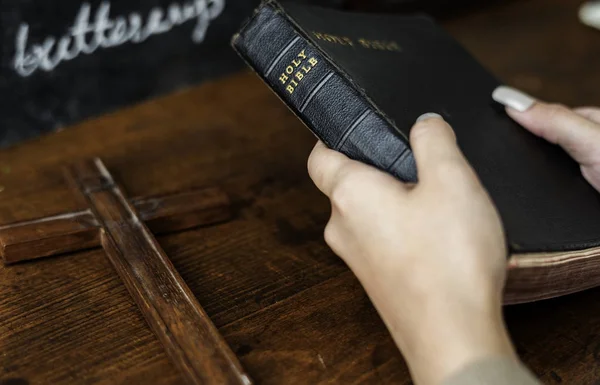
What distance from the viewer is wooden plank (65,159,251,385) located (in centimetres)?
63

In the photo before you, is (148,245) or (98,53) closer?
(148,245)

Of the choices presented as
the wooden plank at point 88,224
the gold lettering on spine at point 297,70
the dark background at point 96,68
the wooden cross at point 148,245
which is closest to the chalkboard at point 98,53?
the dark background at point 96,68

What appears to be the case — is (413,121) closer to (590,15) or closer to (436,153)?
(436,153)

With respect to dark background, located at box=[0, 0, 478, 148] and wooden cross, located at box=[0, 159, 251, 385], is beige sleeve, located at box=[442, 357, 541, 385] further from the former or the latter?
dark background, located at box=[0, 0, 478, 148]

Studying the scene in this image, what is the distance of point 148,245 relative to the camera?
76 centimetres

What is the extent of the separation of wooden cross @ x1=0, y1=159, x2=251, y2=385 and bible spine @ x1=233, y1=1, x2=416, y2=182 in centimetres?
21

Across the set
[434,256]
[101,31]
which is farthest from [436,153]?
[101,31]

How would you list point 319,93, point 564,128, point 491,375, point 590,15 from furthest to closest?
point 590,15
point 564,128
point 319,93
point 491,375

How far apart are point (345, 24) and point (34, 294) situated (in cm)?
46

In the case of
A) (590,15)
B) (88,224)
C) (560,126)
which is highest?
(88,224)

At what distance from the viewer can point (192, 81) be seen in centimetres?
118

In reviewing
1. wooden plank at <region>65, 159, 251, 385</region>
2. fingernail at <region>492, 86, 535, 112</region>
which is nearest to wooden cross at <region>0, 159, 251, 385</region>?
wooden plank at <region>65, 159, 251, 385</region>

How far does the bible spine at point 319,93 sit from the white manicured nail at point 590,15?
946 millimetres

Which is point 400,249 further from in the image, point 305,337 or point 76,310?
point 76,310
